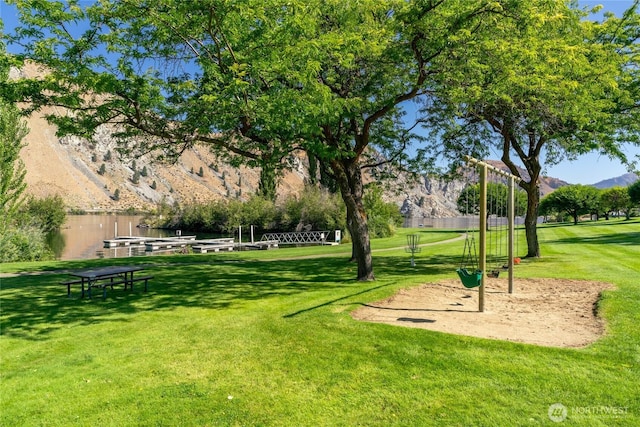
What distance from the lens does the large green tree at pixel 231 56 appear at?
777 centimetres

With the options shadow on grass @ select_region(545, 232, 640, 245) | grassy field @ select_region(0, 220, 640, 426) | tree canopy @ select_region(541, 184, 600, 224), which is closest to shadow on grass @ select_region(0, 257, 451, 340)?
grassy field @ select_region(0, 220, 640, 426)

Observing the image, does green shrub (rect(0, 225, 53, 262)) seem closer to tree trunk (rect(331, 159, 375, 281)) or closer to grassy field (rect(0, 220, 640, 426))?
grassy field (rect(0, 220, 640, 426))

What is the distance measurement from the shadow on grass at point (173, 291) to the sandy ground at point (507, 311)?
1541 millimetres

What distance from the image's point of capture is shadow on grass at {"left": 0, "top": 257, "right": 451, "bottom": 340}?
8539 mm

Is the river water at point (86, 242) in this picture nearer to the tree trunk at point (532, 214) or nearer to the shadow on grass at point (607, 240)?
the tree trunk at point (532, 214)

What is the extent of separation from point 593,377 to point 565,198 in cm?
6636

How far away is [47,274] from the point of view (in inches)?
577

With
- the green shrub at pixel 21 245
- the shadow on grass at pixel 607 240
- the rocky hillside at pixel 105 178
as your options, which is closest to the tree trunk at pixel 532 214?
the shadow on grass at pixel 607 240

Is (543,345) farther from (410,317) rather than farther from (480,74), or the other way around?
(480,74)

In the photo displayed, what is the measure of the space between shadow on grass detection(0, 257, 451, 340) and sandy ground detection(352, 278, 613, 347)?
5.06 ft

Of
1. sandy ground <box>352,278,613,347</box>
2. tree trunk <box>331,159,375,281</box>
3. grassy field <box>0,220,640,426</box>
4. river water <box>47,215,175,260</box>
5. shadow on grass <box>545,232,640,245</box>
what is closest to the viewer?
grassy field <box>0,220,640,426</box>

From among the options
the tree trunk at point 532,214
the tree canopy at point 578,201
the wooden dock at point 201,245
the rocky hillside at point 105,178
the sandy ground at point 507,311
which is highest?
the rocky hillside at point 105,178

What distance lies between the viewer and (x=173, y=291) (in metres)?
11.5

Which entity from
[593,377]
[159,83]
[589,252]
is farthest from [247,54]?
Result: [589,252]
